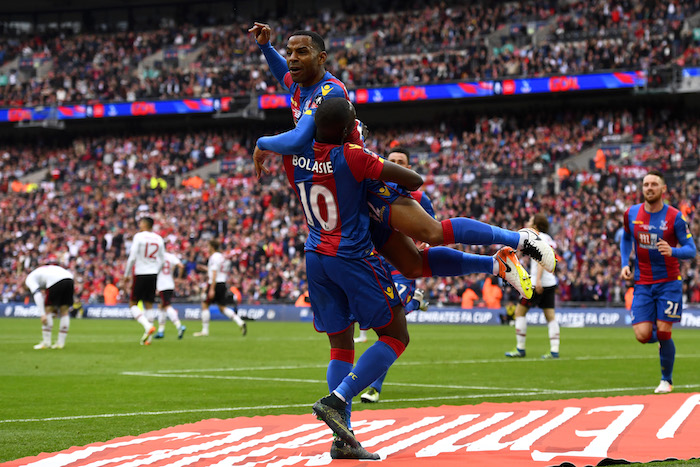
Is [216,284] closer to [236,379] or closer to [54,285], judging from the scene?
[54,285]

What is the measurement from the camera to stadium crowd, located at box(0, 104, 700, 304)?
3503 cm

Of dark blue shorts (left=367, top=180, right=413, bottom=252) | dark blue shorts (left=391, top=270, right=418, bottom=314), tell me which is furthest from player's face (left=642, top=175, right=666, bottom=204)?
dark blue shorts (left=367, top=180, right=413, bottom=252)

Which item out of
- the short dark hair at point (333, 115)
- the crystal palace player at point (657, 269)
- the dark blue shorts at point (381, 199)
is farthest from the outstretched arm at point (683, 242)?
the short dark hair at point (333, 115)

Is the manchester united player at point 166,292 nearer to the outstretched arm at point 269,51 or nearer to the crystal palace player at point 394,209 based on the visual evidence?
the outstretched arm at point 269,51

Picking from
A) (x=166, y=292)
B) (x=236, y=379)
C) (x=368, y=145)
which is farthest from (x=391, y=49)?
(x=236, y=379)

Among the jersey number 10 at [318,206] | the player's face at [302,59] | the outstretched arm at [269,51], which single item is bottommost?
the jersey number 10 at [318,206]

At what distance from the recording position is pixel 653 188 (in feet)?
35.9

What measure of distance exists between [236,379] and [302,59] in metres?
7.06

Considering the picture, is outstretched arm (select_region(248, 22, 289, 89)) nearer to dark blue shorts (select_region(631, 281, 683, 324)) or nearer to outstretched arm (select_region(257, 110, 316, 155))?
outstretched arm (select_region(257, 110, 316, 155))

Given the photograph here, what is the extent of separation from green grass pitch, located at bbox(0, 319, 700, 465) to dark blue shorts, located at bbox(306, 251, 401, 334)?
2.19m

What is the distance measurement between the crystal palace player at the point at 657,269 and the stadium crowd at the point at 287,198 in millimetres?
20899

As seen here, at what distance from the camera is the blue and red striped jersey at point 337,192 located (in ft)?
21.0

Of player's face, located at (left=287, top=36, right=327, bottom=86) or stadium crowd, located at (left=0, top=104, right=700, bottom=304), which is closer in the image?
player's face, located at (left=287, top=36, right=327, bottom=86)

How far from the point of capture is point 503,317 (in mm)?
31875
